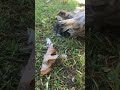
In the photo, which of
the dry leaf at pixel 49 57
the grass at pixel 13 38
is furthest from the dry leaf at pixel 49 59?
the grass at pixel 13 38

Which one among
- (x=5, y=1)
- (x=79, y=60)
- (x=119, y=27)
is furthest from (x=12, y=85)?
(x=119, y=27)

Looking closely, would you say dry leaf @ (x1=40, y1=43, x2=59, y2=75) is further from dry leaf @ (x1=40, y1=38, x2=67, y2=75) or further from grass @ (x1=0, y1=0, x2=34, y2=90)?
grass @ (x1=0, y1=0, x2=34, y2=90)

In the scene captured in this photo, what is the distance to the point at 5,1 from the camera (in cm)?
186

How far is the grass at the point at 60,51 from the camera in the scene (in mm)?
1658

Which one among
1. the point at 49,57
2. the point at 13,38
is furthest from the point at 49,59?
the point at 13,38

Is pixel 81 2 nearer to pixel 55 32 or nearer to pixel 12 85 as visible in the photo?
pixel 55 32

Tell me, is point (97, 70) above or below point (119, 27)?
below

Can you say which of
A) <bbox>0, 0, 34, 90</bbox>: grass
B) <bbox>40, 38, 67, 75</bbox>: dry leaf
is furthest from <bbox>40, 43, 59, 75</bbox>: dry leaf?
<bbox>0, 0, 34, 90</bbox>: grass

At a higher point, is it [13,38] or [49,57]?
[13,38]

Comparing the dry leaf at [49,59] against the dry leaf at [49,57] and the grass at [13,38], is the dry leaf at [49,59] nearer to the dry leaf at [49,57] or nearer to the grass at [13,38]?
the dry leaf at [49,57]

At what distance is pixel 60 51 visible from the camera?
1.71 m

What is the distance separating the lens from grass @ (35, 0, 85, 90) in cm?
166

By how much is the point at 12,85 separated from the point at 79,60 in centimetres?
38

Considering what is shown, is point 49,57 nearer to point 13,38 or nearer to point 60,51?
point 60,51
